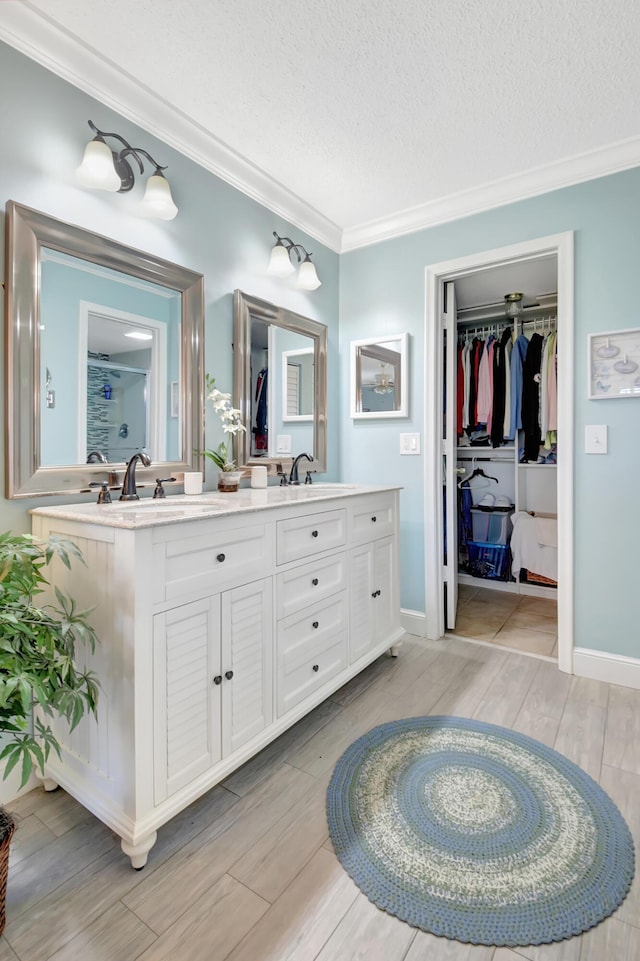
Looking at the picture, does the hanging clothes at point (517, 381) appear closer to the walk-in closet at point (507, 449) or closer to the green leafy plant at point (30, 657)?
the walk-in closet at point (507, 449)

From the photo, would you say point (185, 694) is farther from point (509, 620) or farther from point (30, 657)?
point (509, 620)

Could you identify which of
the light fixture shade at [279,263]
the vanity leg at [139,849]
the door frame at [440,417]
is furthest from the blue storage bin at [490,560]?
the vanity leg at [139,849]

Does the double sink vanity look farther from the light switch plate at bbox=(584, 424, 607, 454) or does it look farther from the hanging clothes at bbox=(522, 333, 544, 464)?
the hanging clothes at bbox=(522, 333, 544, 464)

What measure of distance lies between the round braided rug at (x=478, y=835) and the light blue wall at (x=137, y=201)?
4.62ft

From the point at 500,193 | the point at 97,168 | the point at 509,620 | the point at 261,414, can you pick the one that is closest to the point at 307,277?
the point at 261,414

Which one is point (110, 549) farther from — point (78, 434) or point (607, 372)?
point (607, 372)

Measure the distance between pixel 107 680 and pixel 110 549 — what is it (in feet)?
1.20

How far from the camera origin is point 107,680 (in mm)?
1299

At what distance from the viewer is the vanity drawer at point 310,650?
1.71 metres

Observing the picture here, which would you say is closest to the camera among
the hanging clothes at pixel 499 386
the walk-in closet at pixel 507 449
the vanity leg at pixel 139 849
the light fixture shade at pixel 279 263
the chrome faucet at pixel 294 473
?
the vanity leg at pixel 139 849

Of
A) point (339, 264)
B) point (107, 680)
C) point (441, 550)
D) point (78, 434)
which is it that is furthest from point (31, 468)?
point (339, 264)

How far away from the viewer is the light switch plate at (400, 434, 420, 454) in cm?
279

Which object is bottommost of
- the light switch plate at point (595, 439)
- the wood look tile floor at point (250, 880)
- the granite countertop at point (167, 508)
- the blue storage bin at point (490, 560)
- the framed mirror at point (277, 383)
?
the wood look tile floor at point (250, 880)

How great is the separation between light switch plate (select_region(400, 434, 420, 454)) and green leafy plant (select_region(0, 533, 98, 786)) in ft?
6.64
